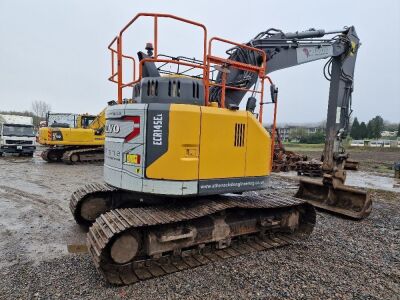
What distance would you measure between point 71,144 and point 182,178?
15667 millimetres

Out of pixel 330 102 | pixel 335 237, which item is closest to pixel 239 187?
pixel 335 237

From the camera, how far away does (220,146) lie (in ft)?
15.6

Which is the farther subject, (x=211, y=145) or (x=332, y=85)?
(x=332, y=85)

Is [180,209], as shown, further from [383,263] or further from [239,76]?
[383,263]

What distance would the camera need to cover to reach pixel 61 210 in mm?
7480

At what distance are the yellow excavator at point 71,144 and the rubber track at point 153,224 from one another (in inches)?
561

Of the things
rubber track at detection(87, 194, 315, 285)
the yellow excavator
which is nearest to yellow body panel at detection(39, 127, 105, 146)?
the yellow excavator

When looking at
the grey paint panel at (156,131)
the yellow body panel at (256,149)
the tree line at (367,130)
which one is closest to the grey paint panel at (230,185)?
the yellow body panel at (256,149)

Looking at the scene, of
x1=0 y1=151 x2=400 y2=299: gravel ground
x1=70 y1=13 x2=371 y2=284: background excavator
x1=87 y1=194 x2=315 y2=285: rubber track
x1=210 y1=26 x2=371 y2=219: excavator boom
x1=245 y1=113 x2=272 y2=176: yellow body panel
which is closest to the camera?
x1=0 y1=151 x2=400 y2=299: gravel ground

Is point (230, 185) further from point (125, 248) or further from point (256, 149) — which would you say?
point (125, 248)

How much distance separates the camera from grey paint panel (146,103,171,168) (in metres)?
4.36

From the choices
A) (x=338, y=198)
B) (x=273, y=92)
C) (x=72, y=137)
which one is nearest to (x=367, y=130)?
(x=72, y=137)

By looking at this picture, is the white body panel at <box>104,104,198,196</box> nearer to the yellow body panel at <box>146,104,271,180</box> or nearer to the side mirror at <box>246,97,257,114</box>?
the yellow body panel at <box>146,104,271,180</box>

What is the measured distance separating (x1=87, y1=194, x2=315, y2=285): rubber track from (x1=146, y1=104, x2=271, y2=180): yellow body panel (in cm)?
51
